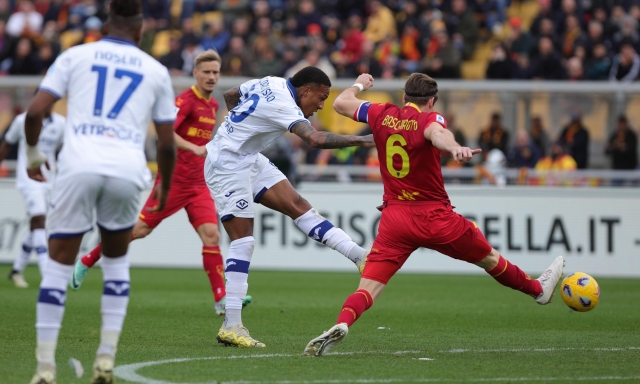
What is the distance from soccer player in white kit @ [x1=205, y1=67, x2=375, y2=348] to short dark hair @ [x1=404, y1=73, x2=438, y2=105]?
85 centimetres

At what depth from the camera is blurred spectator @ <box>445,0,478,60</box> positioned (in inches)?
912

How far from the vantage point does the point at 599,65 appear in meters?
20.8

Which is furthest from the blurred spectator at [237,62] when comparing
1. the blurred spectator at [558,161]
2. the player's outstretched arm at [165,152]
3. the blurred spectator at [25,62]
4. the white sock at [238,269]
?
the player's outstretched arm at [165,152]

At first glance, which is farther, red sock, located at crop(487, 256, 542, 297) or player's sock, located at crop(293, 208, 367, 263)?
player's sock, located at crop(293, 208, 367, 263)

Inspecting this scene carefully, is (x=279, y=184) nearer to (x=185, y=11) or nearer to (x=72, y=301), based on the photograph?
(x=72, y=301)

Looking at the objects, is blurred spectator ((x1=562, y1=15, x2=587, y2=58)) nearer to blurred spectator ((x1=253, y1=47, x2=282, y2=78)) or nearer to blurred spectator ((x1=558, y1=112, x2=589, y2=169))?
blurred spectator ((x1=558, y1=112, x2=589, y2=169))

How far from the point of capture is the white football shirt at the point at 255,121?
315 inches

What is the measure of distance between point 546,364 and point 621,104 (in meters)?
12.9

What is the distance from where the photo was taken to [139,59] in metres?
5.75

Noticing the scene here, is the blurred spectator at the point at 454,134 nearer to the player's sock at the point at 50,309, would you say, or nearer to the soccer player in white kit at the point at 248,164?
the soccer player in white kit at the point at 248,164

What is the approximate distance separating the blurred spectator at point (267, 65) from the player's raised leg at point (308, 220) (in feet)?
44.2

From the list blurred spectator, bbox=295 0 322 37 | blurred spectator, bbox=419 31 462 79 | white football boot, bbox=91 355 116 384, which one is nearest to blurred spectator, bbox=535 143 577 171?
blurred spectator, bbox=419 31 462 79

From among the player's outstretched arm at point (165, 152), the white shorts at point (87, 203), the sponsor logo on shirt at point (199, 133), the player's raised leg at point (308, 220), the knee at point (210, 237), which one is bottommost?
the knee at point (210, 237)

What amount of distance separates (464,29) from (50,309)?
742 inches
